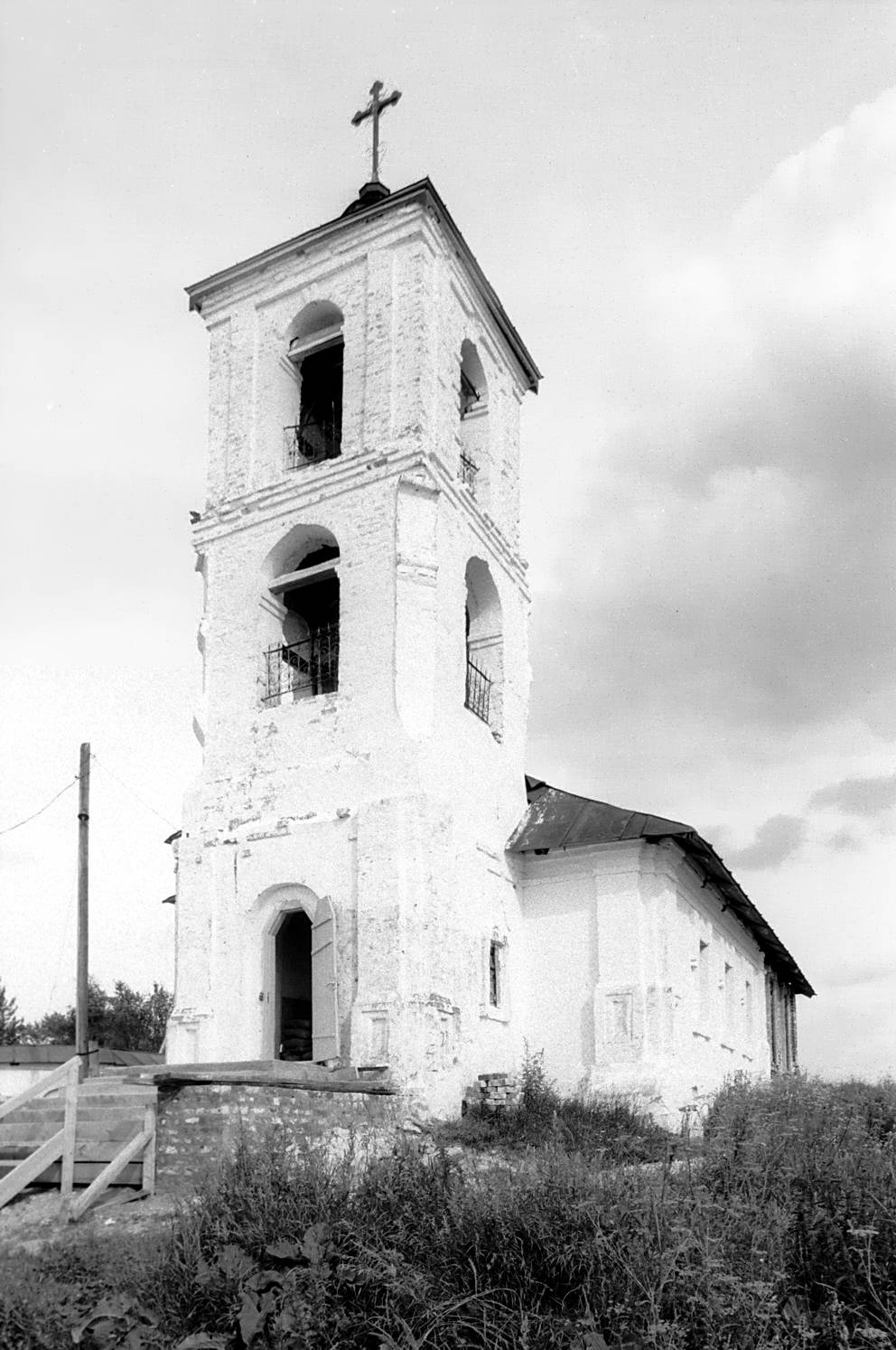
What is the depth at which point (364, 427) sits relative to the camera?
17.3 metres

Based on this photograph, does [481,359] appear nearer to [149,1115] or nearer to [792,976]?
[149,1115]

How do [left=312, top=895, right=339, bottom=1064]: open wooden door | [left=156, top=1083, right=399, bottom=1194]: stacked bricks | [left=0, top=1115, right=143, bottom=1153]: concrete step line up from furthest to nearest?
1. [left=312, top=895, right=339, bottom=1064]: open wooden door
2. [left=0, top=1115, right=143, bottom=1153]: concrete step
3. [left=156, top=1083, right=399, bottom=1194]: stacked bricks

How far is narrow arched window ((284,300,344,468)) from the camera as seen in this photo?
1856 cm

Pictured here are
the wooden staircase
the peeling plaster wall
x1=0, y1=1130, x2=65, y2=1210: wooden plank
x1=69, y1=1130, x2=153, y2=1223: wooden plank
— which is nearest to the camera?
x1=69, y1=1130, x2=153, y2=1223: wooden plank

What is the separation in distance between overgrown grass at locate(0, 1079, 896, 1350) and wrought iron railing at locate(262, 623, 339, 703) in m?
9.80

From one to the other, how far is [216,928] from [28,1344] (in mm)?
9536

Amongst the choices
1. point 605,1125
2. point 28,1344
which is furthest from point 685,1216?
point 605,1125

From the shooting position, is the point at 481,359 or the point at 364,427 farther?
the point at 481,359

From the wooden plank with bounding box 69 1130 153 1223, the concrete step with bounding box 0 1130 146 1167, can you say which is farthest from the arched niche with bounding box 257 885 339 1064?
the wooden plank with bounding box 69 1130 153 1223

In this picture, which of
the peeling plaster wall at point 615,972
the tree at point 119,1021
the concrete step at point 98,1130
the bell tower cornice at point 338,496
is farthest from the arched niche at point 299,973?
the tree at point 119,1021

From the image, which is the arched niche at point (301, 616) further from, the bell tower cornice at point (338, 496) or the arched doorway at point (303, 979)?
the arched doorway at point (303, 979)

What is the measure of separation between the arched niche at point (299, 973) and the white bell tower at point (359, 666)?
37 millimetres

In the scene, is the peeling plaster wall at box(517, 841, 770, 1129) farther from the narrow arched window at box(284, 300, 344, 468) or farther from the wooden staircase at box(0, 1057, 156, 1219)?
the narrow arched window at box(284, 300, 344, 468)

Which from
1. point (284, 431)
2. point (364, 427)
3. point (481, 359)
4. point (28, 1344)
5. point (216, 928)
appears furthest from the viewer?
point (481, 359)
